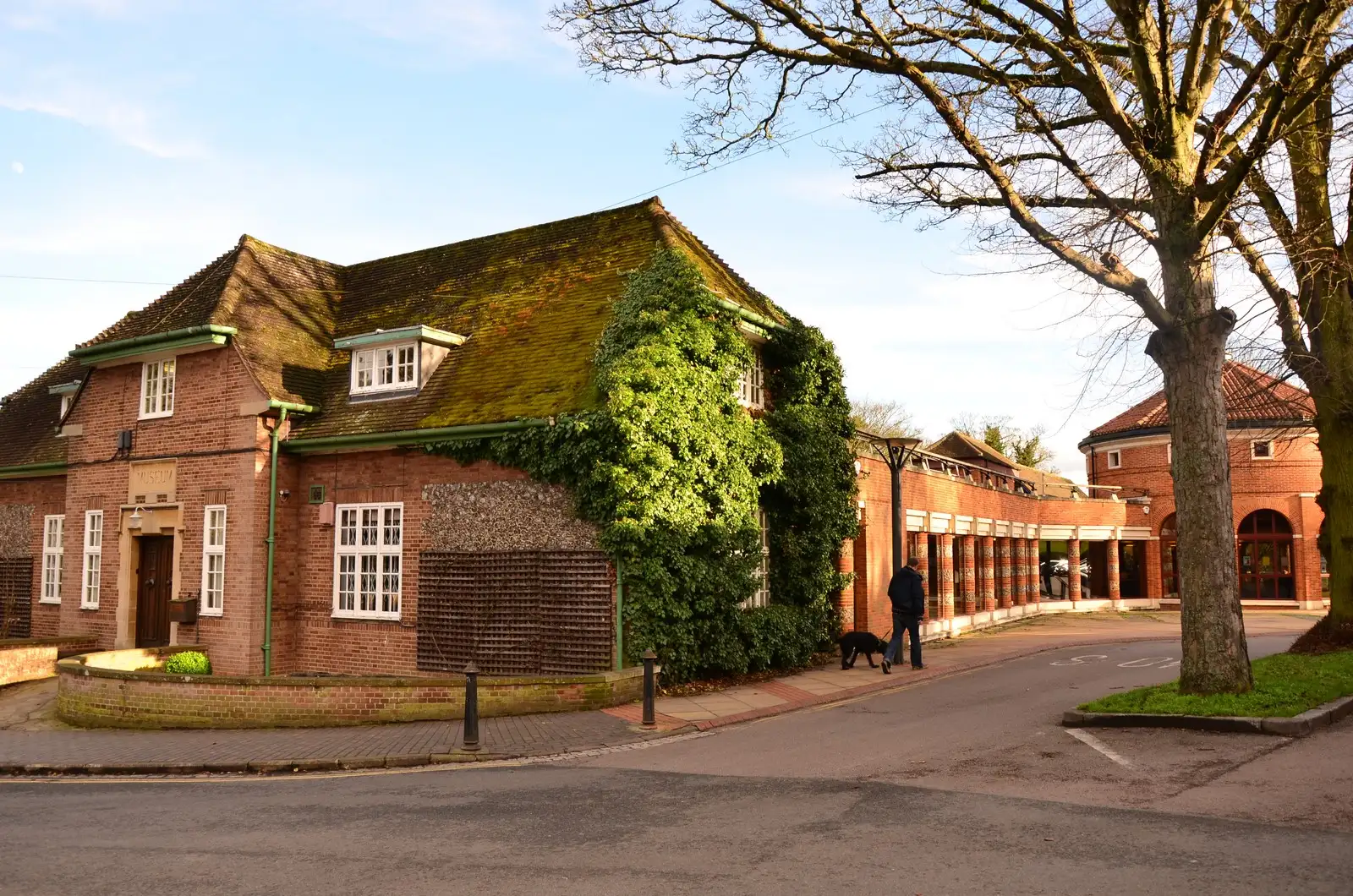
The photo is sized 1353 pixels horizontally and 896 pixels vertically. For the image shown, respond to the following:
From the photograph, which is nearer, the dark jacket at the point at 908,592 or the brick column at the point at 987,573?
the dark jacket at the point at 908,592

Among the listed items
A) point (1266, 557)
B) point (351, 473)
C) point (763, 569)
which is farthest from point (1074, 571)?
point (351, 473)

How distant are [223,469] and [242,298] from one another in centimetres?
368

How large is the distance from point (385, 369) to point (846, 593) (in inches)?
396

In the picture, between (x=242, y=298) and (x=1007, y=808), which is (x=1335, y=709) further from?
(x=242, y=298)

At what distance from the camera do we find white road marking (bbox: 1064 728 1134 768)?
9.24 metres

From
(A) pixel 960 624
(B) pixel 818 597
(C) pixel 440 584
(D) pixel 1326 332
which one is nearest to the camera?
(D) pixel 1326 332

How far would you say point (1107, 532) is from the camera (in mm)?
40625

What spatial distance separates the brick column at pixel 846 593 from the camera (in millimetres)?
20219

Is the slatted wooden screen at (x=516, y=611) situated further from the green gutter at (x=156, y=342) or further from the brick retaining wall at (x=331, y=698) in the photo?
the green gutter at (x=156, y=342)

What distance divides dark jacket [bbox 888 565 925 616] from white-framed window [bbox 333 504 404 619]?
8.51 meters

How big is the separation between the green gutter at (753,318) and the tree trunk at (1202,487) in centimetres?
671

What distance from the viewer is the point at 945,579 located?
87.6 ft

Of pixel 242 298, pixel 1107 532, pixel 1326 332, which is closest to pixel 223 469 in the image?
pixel 242 298

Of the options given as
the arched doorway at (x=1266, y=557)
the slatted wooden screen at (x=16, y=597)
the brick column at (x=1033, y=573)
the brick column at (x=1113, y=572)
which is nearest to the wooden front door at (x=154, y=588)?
the slatted wooden screen at (x=16, y=597)
